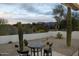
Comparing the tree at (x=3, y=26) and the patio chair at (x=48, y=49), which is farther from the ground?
the tree at (x=3, y=26)

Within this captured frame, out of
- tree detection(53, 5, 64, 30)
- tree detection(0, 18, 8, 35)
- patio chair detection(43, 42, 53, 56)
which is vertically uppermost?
tree detection(53, 5, 64, 30)

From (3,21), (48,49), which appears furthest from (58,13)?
(3,21)

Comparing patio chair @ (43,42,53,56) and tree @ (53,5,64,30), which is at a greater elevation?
tree @ (53,5,64,30)

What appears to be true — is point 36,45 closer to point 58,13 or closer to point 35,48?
point 35,48

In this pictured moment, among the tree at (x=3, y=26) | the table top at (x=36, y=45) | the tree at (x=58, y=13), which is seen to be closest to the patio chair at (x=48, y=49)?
the table top at (x=36, y=45)

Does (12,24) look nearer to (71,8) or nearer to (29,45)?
(29,45)

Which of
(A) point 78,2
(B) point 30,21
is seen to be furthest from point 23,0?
(A) point 78,2

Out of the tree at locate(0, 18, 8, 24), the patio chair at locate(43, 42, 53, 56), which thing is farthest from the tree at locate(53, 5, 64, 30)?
the tree at locate(0, 18, 8, 24)

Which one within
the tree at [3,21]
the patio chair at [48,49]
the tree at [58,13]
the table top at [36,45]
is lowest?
the patio chair at [48,49]

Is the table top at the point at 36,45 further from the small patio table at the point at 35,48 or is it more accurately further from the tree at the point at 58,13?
the tree at the point at 58,13

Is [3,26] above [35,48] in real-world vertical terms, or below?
above

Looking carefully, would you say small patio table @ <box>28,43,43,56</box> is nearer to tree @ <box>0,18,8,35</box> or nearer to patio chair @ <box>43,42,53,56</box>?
patio chair @ <box>43,42,53,56</box>

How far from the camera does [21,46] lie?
7.30ft

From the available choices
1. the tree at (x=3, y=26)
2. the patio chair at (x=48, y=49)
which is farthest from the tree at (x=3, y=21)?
the patio chair at (x=48, y=49)
